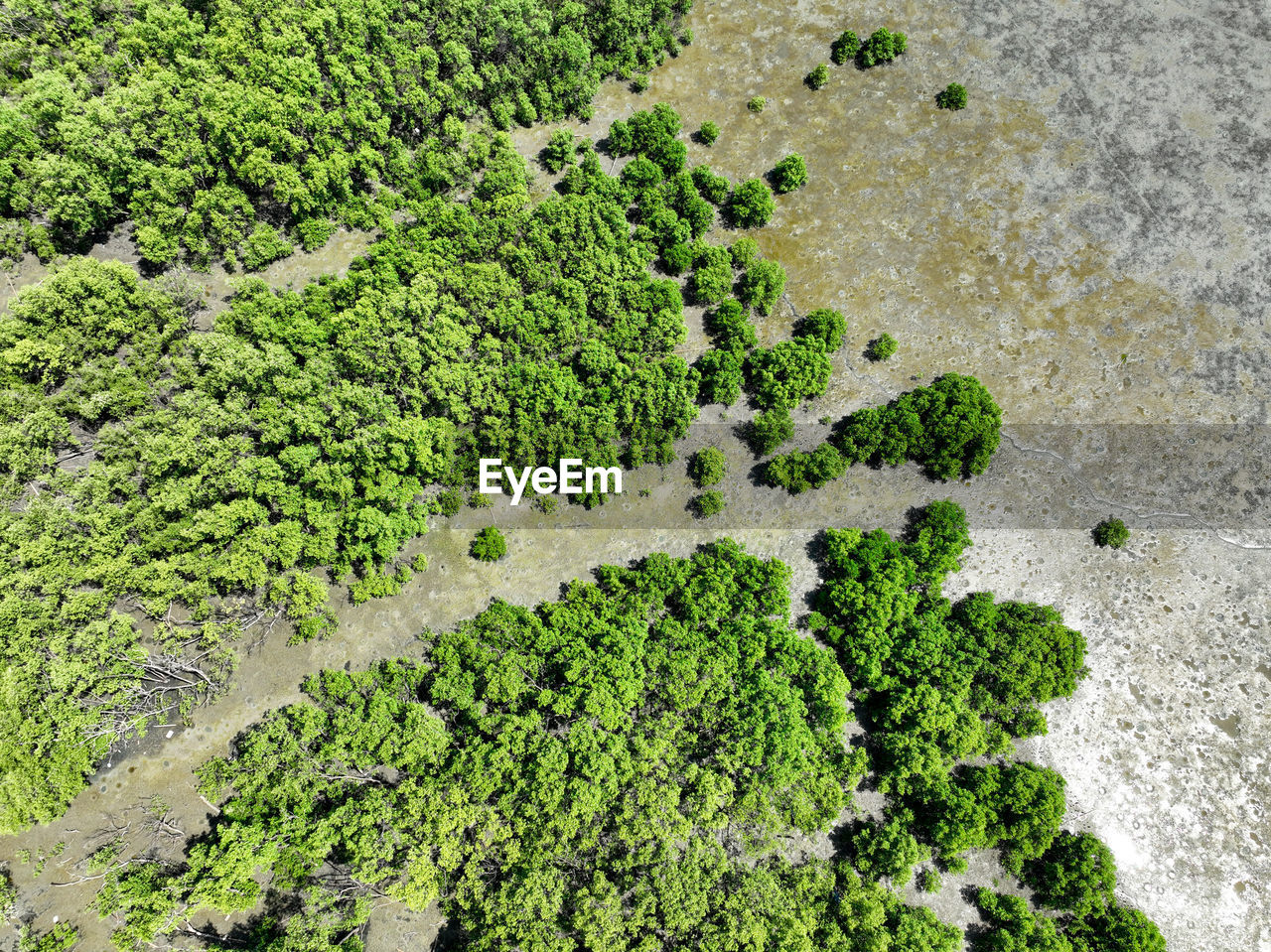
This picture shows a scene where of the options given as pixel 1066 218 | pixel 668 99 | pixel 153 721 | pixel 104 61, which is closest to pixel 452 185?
pixel 668 99

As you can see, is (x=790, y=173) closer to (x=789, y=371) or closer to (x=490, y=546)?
(x=789, y=371)

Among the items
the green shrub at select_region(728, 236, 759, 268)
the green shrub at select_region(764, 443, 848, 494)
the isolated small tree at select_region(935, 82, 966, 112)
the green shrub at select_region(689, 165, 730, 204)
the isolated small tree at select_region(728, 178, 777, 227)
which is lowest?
the green shrub at select_region(764, 443, 848, 494)

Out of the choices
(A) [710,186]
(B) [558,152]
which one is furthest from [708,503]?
(B) [558,152]

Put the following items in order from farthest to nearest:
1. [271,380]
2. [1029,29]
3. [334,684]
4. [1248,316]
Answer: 1. [1029,29]
2. [1248,316]
3. [271,380]
4. [334,684]

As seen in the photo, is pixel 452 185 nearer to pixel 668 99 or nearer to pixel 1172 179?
pixel 668 99

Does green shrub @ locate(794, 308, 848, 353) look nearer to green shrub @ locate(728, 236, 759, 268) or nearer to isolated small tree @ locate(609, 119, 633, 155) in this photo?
green shrub @ locate(728, 236, 759, 268)

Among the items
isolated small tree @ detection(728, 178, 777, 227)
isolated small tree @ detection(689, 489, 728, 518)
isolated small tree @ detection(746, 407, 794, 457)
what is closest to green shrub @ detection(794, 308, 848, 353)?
isolated small tree @ detection(746, 407, 794, 457)

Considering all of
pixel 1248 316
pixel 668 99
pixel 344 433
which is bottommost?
pixel 1248 316
